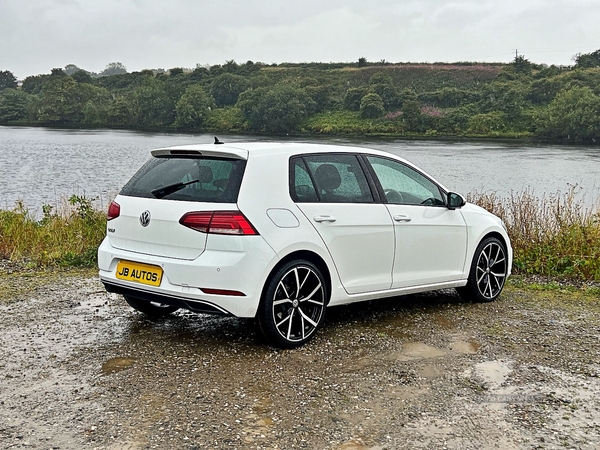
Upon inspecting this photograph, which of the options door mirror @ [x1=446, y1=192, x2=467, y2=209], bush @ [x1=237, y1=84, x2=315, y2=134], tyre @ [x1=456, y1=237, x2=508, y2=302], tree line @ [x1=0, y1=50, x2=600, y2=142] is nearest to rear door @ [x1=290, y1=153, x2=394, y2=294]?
door mirror @ [x1=446, y1=192, x2=467, y2=209]

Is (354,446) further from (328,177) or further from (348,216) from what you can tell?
(328,177)

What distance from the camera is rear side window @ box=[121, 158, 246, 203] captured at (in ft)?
16.7

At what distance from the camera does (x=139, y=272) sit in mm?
5273

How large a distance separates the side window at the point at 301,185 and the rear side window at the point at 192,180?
488mm

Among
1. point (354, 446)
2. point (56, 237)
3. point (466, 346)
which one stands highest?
point (354, 446)

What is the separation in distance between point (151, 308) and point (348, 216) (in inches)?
84.5

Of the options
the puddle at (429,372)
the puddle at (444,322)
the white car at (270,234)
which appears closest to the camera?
the puddle at (429,372)

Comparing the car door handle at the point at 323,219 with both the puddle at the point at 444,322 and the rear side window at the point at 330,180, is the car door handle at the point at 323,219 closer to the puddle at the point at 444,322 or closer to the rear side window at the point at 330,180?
the rear side window at the point at 330,180

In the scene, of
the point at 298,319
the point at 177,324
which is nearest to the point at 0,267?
the point at 177,324

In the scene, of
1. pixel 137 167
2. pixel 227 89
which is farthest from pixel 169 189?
pixel 227 89

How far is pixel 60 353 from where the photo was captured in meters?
5.31

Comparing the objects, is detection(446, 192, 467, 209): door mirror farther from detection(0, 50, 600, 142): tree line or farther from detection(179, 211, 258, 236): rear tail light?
detection(0, 50, 600, 142): tree line

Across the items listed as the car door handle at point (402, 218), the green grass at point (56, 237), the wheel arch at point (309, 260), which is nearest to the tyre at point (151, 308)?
the wheel arch at point (309, 260)

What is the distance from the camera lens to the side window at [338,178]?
563 centimetres
